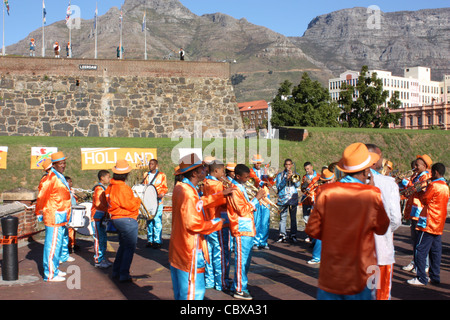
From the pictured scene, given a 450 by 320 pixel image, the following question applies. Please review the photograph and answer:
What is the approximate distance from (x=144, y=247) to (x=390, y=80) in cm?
16076

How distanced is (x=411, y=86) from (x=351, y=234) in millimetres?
175799

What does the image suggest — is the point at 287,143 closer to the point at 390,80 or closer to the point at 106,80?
the point at 106,80

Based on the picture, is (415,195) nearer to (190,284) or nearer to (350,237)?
(350,237)

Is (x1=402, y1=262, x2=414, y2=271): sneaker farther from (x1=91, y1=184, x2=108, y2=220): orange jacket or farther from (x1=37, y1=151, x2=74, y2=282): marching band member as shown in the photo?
(x1=37, y1=151, x2=74, y2=282): marching band member

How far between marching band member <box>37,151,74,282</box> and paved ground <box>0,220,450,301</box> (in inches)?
11.5

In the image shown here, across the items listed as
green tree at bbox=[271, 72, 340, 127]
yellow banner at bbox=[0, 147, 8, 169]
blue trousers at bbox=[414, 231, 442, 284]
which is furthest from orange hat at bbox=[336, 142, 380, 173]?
green tree at bbox=[271, 72, 340, 127]

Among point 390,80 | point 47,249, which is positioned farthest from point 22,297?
point 390,80

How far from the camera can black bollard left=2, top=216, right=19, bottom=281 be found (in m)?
8.15

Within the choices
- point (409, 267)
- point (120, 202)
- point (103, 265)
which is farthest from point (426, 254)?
point (103, 265)

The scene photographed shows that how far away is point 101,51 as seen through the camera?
186 meters

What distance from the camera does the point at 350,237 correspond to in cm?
450

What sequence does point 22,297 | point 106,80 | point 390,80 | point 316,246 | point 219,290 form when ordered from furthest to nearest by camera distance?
point 390,80 < point 106,80 < point 316,246 < point 219,290 < point 22,297

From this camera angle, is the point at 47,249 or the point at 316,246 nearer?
the point at 47,249

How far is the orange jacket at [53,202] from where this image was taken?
830 centimetres
